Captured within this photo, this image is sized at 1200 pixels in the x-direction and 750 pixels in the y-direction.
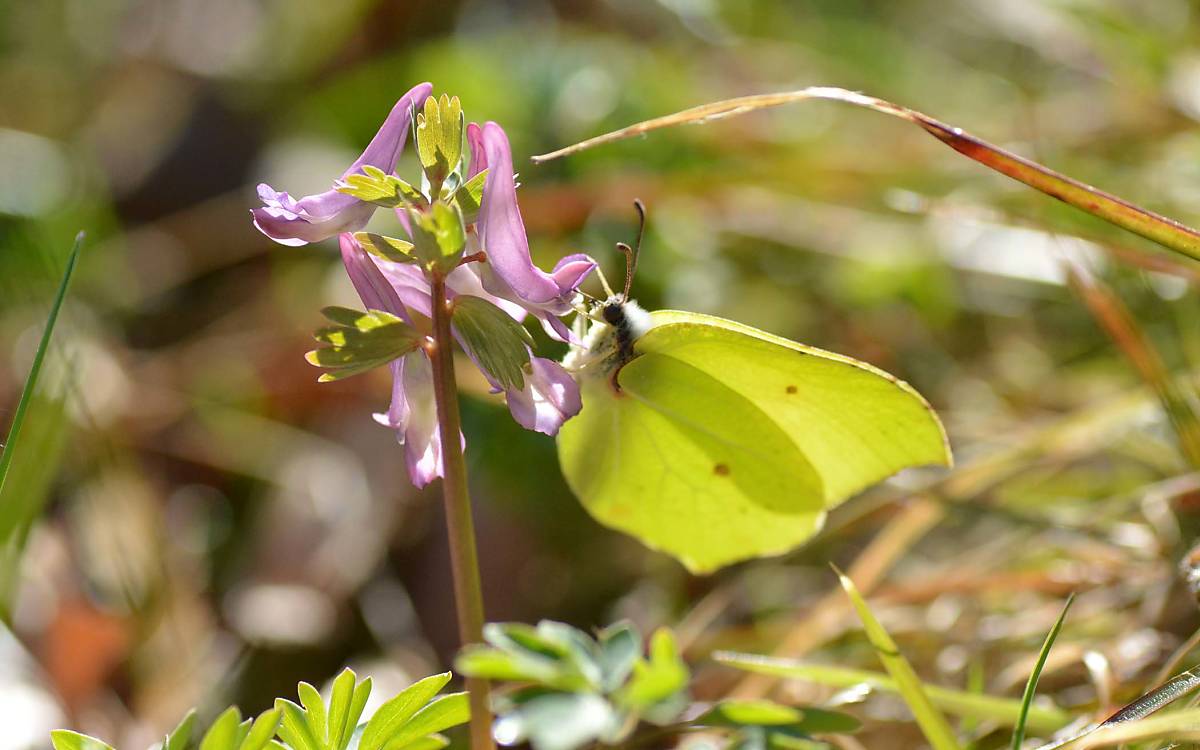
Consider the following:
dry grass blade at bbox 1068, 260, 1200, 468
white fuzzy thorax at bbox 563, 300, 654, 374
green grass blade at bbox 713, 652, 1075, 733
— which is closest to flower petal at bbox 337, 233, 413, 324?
white fuzzy thorax at bbox 563, 300, 654, 374

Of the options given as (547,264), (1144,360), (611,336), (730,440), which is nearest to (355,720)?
(611,336)

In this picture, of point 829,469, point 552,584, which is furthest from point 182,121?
point 829,469

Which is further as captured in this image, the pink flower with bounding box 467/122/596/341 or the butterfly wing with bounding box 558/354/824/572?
the butterfly wing with bounding box 558/354/824/572

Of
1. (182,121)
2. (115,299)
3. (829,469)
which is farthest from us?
(182,121)

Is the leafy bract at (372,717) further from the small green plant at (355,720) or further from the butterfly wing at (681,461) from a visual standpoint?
the butterfly wing at (681,461)

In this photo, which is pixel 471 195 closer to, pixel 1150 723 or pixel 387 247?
pixel 387 247

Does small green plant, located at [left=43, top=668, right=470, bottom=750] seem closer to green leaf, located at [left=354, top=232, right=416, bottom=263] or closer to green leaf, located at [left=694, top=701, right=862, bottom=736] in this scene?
green leaf, located at [left=694, top=701, right=862, bottom=736]

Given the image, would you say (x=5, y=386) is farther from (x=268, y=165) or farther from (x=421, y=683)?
(x=421, y=683)
